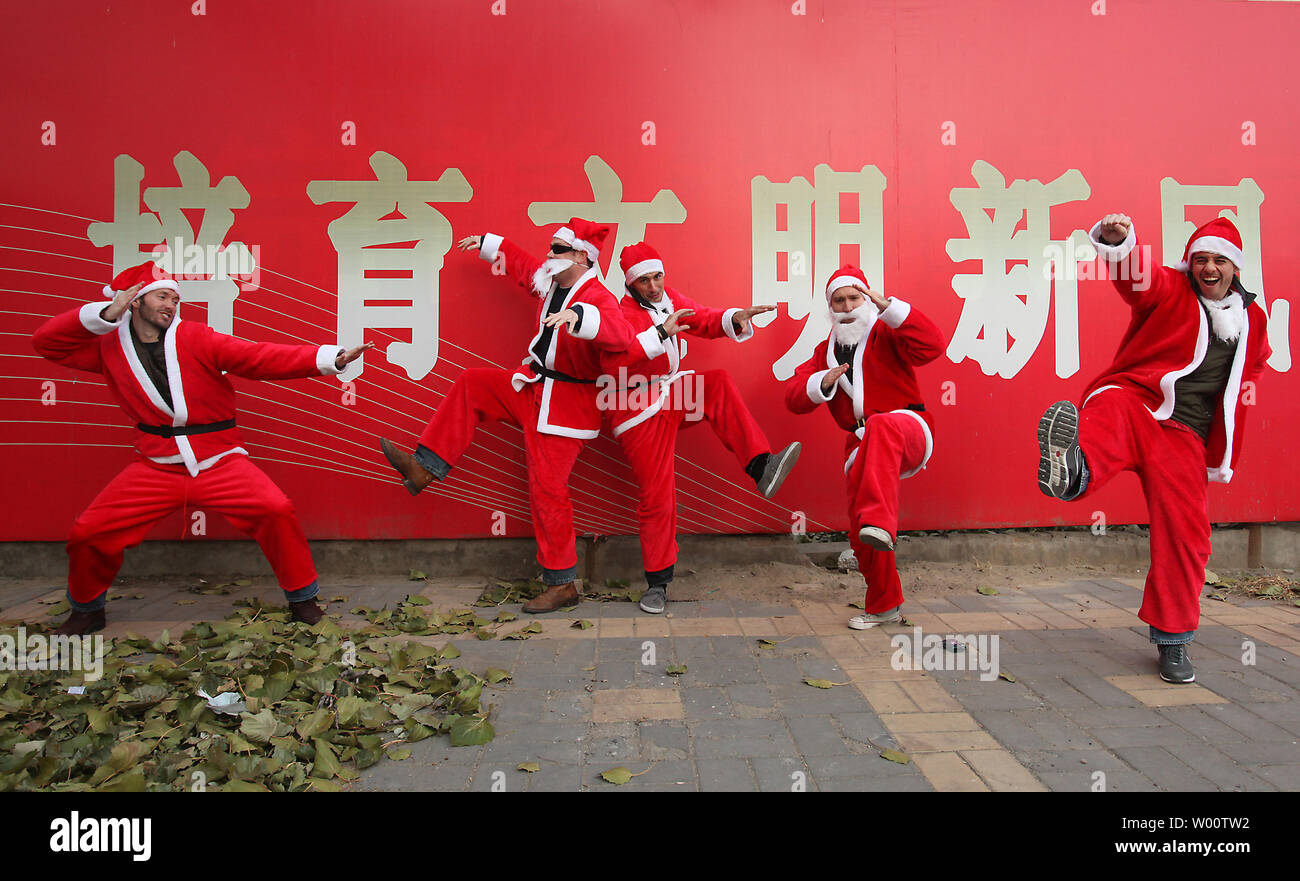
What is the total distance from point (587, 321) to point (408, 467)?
3.77 feet

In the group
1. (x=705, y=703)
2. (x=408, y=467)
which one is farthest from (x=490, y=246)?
(x=705, y=703)

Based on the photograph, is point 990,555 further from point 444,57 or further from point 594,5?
point 444,57

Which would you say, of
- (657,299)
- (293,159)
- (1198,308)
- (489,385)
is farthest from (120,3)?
(1198,308)

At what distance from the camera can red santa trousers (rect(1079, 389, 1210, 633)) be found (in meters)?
2.95

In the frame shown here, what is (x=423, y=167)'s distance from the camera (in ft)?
14.0

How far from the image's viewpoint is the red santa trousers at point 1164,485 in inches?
116

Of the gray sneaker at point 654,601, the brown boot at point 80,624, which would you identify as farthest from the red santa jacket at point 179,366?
the gray sneaker at point 654,601

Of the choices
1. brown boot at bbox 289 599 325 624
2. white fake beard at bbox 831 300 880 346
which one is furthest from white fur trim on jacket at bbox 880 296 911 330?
brown boot at bbox 289 599 325 624

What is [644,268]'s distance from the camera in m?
3.91

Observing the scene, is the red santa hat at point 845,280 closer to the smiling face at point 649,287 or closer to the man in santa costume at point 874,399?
the man in santa costume at point 874,399

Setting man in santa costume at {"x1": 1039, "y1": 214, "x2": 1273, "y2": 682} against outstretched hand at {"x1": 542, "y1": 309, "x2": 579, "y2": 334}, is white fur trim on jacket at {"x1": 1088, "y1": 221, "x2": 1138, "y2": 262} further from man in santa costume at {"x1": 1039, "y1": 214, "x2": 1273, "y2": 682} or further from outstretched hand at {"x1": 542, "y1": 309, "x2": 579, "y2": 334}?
outstretched hand at {"x1": 542, "y1": 309, "x2": 579, "y2": 334}

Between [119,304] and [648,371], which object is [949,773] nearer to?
[648,371]

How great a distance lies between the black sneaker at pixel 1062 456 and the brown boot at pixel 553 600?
2.20m

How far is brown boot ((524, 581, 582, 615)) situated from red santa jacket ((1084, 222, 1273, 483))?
8.67 feet
